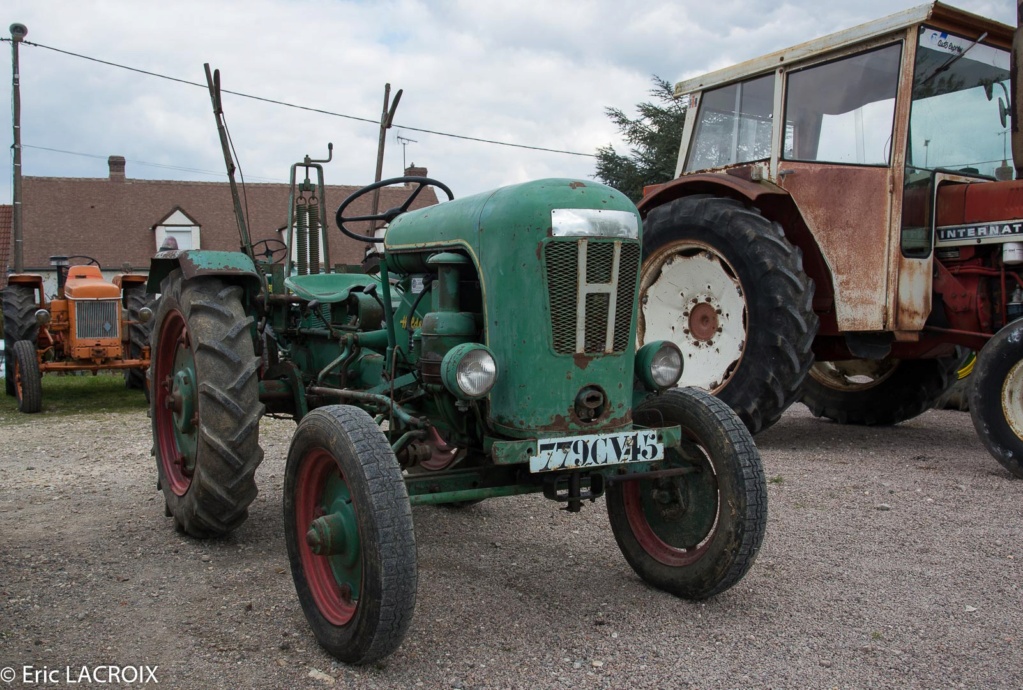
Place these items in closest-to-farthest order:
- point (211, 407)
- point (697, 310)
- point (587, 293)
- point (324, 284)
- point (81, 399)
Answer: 1. point (587, 293)
2. point (211, 407)
3. point (324, 284)
4. point (697, 310)
5. point (81, 399)

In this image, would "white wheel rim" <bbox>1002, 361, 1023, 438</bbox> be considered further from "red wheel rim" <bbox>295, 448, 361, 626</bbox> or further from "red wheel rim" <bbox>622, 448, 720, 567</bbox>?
"red wheel rim" <bbox>295, 448, 361, 626</bbox>

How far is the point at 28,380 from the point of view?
359 inches

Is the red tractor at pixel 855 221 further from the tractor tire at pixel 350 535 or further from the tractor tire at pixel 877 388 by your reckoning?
the tractor tire at pixel 350 535

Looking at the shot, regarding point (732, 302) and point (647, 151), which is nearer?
point (732, 302)

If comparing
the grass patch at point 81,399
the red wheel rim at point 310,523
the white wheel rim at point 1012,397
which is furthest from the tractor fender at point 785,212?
the grass patch at point 81,399

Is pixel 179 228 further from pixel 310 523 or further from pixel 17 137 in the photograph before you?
pixel 310 523

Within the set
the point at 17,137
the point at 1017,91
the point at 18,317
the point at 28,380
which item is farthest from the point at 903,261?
the point at 17,137

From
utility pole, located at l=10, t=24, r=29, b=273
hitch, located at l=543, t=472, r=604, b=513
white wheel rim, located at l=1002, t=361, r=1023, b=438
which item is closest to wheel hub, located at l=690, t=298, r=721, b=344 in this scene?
white wheel rim, located at l=1002, t=361, r=1023, b=438

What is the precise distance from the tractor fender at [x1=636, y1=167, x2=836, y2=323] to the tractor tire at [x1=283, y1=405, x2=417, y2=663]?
3.81 m

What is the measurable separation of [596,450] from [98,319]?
851cm

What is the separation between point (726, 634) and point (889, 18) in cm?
442

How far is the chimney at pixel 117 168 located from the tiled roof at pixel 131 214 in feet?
0.26

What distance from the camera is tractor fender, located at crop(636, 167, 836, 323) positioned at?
20.0ft

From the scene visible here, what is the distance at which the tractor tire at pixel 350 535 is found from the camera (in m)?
2.70
